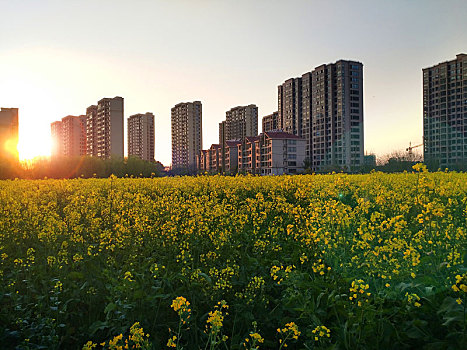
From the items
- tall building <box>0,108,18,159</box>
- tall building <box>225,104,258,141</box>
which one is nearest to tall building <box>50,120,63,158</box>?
tall building <box>225,104,258,141</box>

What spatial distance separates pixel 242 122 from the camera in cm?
11394

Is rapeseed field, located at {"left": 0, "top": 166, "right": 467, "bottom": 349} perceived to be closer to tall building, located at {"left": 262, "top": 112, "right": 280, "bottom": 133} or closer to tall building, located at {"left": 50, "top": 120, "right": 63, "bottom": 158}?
tall building, located at {"left": 262, "top": 112, "right": 280, "bottom": 133}

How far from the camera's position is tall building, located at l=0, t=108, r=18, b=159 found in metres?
36.4

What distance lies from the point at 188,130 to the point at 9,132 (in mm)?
69585

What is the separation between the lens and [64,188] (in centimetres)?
1264

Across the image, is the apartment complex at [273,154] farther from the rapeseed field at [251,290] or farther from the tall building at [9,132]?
the rapeseed field at [251,290]

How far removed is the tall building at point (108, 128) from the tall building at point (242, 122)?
38245 millimetres

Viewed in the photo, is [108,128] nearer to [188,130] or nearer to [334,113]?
[188,130]

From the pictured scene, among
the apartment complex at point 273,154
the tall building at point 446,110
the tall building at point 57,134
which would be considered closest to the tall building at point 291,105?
the apartment complex at point 273,154

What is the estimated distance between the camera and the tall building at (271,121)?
111 metres

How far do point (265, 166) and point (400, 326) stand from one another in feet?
258

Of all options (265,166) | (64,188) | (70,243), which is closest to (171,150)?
(265,166)

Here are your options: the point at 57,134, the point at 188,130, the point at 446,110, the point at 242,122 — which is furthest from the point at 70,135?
the point at 446,110

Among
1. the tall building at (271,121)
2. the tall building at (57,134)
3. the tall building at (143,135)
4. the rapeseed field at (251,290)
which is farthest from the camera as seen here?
the tall building at (271,121)
